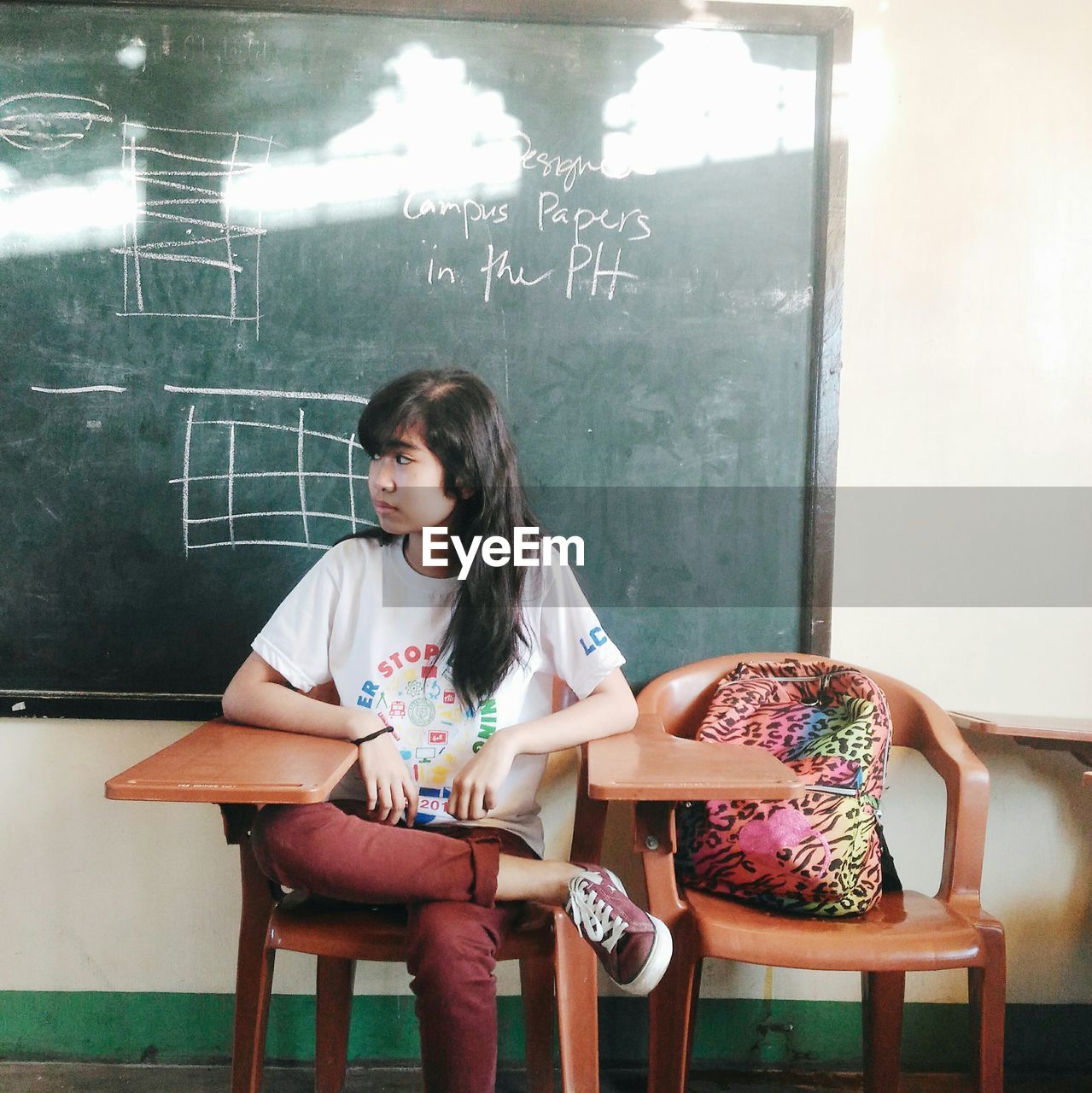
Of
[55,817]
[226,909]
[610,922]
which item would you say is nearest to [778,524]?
[610,922]

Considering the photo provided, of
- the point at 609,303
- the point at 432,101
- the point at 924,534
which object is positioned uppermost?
the point at 432,101

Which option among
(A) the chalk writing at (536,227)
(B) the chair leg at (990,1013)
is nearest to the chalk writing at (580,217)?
(A) the chalk writing at (536,227)

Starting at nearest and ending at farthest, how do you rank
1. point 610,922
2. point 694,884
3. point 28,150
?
point 610,922, point 694,884, point 28,150

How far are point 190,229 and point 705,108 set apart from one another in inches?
45.2

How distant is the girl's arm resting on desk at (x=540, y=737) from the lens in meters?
1.44

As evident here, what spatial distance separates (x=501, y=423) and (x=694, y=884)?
0.90 meters

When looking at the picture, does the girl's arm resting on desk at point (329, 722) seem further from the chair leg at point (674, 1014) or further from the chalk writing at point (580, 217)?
the chalk writing at point (580, 217)

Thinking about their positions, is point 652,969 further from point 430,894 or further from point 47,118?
point 47,118

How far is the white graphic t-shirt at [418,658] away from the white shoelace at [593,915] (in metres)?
0.27

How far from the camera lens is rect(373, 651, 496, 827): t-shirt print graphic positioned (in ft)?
5.35

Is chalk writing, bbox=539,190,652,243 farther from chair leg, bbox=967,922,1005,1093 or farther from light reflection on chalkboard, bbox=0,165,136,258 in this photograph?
chair leg, bbox=967,922,1005,1093

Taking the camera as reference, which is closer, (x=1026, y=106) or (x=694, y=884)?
(x=694, y=884)

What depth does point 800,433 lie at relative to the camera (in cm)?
202

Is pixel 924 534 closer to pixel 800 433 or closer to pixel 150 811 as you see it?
pixel 800 433
